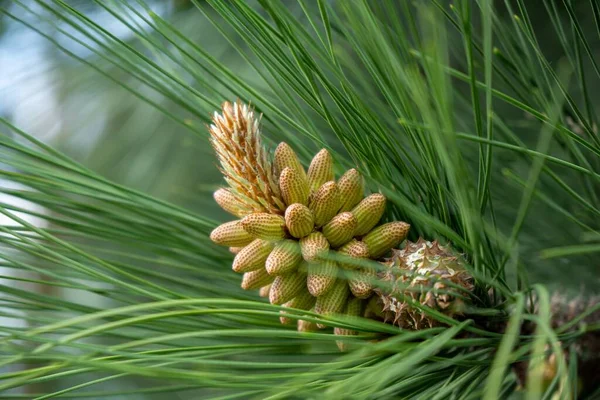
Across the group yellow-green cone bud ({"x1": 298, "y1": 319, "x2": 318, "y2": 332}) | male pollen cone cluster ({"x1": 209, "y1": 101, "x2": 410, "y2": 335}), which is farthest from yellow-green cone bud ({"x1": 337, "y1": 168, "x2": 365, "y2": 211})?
yellow-green cone bud ({"x1": 298, "y1": 319, "x2": 318, "y2": 332})

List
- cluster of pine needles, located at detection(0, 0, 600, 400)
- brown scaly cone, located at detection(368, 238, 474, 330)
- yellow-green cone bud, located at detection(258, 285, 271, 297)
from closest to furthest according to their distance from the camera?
cluster of pine needles, located at detection(0, 0, 600, 400), brown scaly cone, located at detection(368, 238, 474, 330), yellow-green cone bud, located at detection(258, 285, 271, 297)

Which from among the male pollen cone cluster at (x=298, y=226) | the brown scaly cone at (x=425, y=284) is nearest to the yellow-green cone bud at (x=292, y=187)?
the male pollen cone cluster at (x=298, y=226)

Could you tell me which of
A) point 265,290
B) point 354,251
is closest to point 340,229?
point 354,251

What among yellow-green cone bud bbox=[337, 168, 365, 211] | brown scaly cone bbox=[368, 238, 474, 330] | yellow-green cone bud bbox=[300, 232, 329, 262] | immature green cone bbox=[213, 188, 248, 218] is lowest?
brown scaly cone bbox=[368, 238, 474, 330]

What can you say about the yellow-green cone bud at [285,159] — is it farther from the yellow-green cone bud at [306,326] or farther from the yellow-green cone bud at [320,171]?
the yellow-green cone bud at [306,326]

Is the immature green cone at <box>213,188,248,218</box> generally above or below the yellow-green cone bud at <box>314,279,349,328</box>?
above

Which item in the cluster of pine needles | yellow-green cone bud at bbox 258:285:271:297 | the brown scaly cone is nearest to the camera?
the cluster of pine needles

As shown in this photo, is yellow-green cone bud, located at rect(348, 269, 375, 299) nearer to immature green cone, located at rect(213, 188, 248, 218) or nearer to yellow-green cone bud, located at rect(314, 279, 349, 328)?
yellow-green cone bud, located at rect(314, 279, 349, 328)

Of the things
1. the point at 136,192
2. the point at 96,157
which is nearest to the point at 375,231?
the point at 136,192

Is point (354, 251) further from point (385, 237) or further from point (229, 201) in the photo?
point (229, 201)
